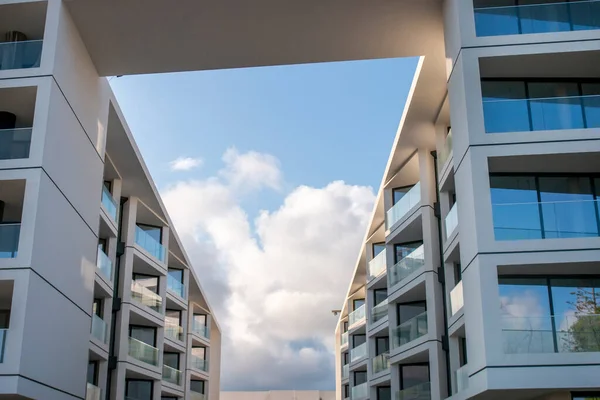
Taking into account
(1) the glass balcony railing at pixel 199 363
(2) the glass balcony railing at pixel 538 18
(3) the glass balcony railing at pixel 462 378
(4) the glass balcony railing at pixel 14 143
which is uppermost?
(2) the glass balcony railing at pixel 538 18

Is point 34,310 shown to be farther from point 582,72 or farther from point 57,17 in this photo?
point 582,72

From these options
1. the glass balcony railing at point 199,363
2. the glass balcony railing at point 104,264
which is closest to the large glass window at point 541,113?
the glass balcony railing at point 104,264

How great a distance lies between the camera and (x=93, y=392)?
24.8 meters

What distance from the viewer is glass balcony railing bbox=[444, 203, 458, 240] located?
2212 centimetres

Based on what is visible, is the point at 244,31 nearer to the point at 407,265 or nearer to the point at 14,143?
the point at 14,143

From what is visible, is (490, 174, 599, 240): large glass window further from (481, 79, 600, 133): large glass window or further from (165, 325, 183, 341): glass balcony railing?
(165, 325, 183, 341): glass balcony railing

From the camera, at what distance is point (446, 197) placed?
24.3 m

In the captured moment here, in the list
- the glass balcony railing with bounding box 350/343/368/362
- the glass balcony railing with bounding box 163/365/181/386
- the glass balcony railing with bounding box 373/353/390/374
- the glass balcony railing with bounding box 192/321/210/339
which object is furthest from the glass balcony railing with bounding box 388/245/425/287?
the glass balcony railing with bounding box 192/321/210/339

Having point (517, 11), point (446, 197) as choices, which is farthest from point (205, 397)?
point (517, 11)

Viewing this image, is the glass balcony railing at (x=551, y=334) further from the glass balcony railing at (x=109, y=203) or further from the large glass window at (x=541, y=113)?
the glass balcony railing at (x=109, y=203)

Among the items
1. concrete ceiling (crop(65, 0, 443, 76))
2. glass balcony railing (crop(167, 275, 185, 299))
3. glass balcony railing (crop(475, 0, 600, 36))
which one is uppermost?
concrete ceiling (crop(65, 0, 443, 76))

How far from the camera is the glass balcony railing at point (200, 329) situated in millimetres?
45684

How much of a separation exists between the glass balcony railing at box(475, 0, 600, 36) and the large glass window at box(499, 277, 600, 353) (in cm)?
613

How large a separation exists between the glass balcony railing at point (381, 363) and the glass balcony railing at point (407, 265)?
15.9ft
